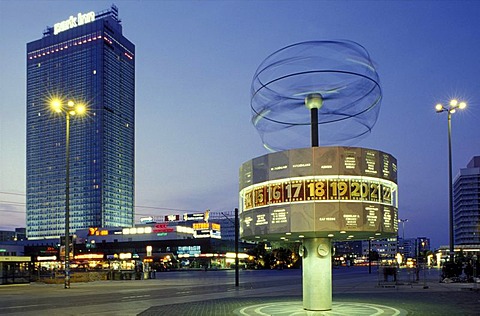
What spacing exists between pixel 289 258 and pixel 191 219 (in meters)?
58.1

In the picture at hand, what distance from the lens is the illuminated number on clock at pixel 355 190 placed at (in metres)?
21.2

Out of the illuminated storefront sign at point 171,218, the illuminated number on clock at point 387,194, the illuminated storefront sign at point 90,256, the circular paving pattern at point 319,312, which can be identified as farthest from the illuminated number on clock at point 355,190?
the illuminated storefront sign at point 171,218

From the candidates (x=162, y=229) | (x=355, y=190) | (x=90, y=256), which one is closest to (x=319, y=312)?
(x=355, y=190)

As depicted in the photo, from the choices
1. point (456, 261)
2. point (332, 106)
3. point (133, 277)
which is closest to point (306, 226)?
point (332, 106)

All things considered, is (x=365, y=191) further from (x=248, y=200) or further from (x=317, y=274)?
(x=248, y=200)

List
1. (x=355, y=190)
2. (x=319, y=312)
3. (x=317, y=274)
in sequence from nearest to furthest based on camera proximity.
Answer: (x=355, y=190) → (x=319, y=312) → (x=317, y=274)

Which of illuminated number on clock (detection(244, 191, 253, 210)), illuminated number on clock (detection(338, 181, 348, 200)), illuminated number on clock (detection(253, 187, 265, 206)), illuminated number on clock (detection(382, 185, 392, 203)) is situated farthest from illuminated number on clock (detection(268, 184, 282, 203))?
illuminated number on clock (detection(382, 185, 392, 203))

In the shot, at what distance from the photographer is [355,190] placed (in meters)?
21.3

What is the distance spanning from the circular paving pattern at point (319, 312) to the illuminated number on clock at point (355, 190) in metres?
4.71

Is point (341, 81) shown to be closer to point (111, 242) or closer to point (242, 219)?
point (242, 219)

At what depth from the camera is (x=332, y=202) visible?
21.0 meters

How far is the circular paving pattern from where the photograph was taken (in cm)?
2220

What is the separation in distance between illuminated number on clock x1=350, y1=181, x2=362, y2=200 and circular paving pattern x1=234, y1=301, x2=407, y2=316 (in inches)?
186

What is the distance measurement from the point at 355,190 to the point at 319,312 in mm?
5081
